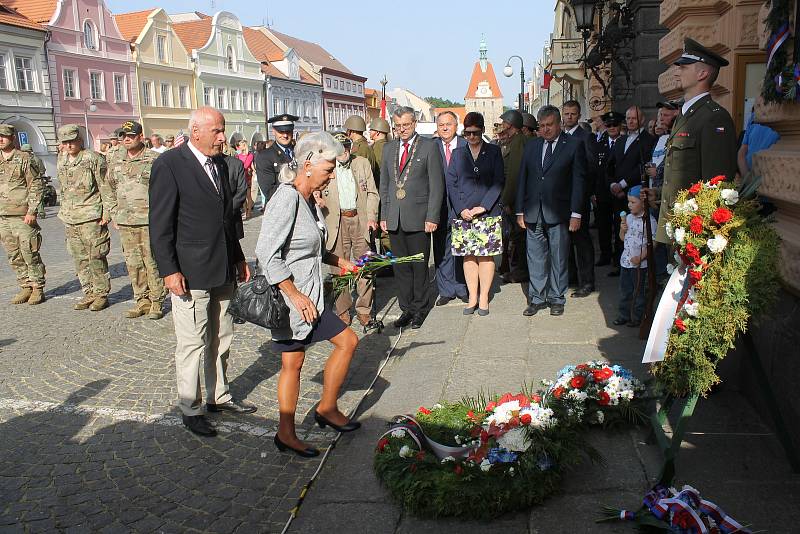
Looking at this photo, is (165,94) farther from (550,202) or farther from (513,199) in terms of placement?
(550,202)

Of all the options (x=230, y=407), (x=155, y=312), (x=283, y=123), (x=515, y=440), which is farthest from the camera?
(x=283, y=123)

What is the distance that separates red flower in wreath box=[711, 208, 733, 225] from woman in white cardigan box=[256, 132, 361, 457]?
2101 mm

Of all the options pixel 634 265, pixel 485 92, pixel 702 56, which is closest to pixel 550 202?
pixel 634 265

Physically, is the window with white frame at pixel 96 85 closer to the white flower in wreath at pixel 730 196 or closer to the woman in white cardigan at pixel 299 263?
the woman in white cardigan at pixel 299 263

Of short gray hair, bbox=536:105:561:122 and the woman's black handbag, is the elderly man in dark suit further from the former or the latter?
the woman's black handbag

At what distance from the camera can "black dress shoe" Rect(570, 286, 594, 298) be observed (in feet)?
25.6

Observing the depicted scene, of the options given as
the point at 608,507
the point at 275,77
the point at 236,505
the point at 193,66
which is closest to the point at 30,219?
the point at 236,505

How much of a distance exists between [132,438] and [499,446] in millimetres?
2608

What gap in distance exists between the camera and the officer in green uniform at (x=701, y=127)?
4.16m

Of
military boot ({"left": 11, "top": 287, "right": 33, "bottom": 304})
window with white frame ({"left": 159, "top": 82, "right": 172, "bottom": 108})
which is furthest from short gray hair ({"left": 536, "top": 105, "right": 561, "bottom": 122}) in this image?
window with white frame ({"left": 159, "top": 82, "right": 172, "bottom": 108})

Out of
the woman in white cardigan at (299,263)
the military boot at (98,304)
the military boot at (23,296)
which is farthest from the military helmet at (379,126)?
the woman in white cardigan at (299,263)

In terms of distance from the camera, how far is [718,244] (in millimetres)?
3238

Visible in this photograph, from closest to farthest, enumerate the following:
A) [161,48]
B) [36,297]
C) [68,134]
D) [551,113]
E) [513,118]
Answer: [551,113]
[68,134]
[36,297]
[513,118]
[161,48]

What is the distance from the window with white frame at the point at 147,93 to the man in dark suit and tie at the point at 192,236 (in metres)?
42.6
